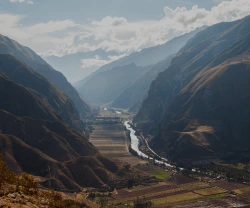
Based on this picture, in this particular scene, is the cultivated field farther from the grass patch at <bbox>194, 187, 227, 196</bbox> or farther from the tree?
the tree

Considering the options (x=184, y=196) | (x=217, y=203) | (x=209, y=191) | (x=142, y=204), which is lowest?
(x=217, y=203)

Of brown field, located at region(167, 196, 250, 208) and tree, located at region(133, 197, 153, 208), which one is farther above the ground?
tree, located at region(133, 197, 153, 208)

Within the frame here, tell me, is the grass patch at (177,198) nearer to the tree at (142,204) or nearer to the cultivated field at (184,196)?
the cultivated field at (184,196)

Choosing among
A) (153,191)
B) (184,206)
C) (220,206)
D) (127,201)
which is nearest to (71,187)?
(127,201)

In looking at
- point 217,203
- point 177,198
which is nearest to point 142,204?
point 177,198

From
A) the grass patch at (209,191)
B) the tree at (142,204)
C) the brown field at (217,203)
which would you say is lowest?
the brown field at (217,203)

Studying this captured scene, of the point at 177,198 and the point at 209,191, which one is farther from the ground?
the point at 177,198

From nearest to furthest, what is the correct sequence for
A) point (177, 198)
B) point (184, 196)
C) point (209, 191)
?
point (177, 198), point (184, 196), point (209, 191)

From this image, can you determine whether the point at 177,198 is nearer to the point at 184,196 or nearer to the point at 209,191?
the point at 184,196

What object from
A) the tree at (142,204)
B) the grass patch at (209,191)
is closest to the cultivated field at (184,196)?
the grass patch at (209,191)

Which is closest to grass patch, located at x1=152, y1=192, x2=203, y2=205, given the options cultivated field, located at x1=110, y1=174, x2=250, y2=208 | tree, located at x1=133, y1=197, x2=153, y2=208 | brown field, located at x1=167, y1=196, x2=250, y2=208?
cultivated field, located at x1=110, y1=174, x2=250, y2=208

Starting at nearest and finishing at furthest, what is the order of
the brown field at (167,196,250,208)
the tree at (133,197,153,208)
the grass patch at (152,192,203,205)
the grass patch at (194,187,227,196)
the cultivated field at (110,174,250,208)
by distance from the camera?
the tree at (133,197,153,208) → the brown field at (167,196,250,208) → the cultivated field at (110,174,250,208) → the grass patch at (152,192,203,205) → the grass patch at (194,187,227,196)
